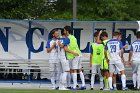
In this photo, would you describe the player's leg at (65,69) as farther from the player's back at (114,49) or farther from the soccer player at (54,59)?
the player's back at (114,49)

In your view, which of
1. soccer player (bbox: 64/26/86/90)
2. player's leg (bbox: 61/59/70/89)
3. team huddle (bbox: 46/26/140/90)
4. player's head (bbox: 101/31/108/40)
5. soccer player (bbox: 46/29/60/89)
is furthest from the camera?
player's head (bbox: 101/31/108/40)

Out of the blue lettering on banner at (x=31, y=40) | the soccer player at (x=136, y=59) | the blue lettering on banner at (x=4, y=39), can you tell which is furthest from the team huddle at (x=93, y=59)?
the blue lettering on banner at (x=4, y=39)

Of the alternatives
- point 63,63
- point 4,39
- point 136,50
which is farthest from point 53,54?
point 4,39

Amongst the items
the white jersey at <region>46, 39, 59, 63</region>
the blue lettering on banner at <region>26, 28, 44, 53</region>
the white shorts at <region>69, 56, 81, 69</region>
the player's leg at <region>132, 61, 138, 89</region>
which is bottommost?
the player's leg at <region>132, 61, 138, 89</region>

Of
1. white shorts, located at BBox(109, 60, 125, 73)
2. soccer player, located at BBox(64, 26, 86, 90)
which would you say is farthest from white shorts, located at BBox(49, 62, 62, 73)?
white shorts, located at BBox(109, 60, 125, 73)

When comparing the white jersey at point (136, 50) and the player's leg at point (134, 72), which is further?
the player's leg at point (134, 72)

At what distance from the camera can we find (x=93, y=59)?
1931 centimetres

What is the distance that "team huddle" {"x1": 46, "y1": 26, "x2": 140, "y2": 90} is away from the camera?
1853cm

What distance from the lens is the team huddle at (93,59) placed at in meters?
18.5

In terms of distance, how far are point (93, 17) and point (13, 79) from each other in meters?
10.9

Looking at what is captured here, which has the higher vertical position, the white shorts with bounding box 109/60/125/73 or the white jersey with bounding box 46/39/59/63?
the white jersey with bounding box 46/39/59/63

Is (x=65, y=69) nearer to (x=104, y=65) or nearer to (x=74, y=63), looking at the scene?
(x=74, y=63)

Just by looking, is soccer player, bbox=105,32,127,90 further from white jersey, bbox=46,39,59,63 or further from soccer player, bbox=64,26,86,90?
white jersey, bbox=46,39,59,63

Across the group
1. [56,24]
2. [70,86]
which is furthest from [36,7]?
[70,86]
